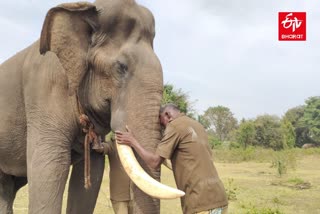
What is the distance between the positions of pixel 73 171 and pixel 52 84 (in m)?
1.05

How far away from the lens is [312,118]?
2329 inches

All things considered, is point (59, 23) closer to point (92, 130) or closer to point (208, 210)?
point (92, 130)

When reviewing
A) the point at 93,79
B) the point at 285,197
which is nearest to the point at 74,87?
the point at 93,79

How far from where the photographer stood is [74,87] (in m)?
3.21

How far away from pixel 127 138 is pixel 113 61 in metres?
0.53

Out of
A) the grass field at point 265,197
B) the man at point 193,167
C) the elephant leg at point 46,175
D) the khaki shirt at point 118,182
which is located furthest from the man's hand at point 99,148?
the grass field at point 265,197

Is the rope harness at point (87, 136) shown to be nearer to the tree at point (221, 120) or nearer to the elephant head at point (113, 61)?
the elephant head at point (113, 61)

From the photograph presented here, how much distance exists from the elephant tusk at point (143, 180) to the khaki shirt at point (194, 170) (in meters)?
0.44

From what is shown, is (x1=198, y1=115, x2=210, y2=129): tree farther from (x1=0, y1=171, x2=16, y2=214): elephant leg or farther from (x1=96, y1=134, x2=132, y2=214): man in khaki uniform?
(x1=0, y1=171, x2=16, y2=214): elephant leg

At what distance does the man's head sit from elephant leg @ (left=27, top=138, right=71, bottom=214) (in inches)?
31.1

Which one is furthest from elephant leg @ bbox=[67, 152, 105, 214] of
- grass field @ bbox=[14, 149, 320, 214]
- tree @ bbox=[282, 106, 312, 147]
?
tree @ bbox=[282, 106, 312, 147]

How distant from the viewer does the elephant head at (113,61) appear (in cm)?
296

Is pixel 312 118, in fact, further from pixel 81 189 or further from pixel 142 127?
pixel 142 127

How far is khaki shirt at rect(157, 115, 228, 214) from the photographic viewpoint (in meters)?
3.26
